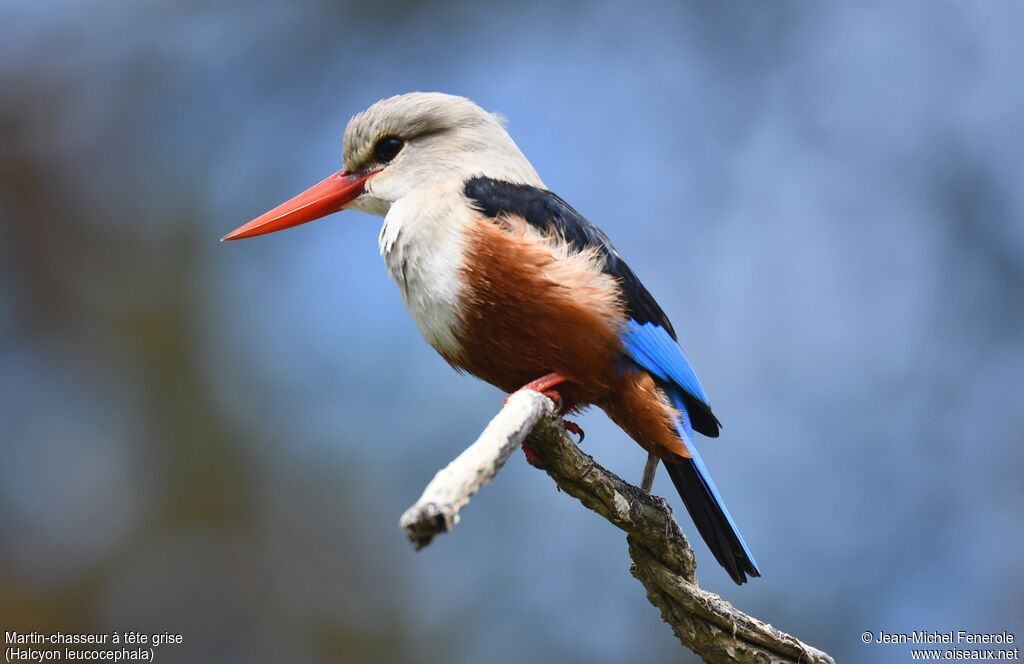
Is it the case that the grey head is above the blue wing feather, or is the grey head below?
above

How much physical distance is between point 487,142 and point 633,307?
638mm

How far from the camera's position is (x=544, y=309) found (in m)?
2.18

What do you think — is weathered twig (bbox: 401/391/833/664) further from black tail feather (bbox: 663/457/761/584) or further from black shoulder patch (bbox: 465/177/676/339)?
black shoulder patch (bbox: 465/177/676/339)

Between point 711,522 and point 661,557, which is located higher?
point 711,522

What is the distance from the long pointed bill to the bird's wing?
0.43 meters

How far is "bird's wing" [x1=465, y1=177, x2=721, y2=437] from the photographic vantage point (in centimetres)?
230

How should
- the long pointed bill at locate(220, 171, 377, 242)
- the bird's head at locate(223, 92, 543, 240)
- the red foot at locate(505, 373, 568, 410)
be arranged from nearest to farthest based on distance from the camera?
1. the red foot at locate(505, 373, 568, 410)
2. the bird's head at locate(223, 92, 543, 240)
3. the long pointed bill at locate(220, 171, 377, 242)

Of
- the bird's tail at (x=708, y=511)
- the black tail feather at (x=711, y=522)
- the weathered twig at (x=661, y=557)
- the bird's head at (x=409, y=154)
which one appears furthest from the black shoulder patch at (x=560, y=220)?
the weathered twig at (x=661, y=557)

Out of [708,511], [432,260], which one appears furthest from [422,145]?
[708,511]

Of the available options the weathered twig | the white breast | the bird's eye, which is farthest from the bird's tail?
the bird's eye

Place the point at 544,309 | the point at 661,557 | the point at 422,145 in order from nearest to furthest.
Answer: the point at 661,557 < the point at 544,309 < the point at 422,145

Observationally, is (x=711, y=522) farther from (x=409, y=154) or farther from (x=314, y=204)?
(x=314, y=204)

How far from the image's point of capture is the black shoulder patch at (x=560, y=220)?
91.0 inches

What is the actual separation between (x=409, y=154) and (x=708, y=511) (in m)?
1.23
